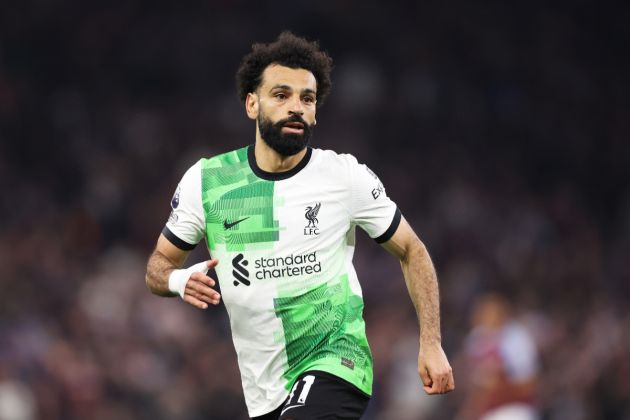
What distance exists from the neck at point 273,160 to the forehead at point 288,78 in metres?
0.29

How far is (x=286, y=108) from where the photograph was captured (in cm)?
633

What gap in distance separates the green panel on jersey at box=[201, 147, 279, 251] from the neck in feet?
0.25

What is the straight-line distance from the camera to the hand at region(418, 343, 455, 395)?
5906 millimetres

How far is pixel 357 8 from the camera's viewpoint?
19375 millimetres

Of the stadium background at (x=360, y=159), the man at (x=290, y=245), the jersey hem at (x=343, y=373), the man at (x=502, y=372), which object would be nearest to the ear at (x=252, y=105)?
the man at (x=290, y=245)

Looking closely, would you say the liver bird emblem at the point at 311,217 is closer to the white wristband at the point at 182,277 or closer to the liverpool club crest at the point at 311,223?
the liverpool club crest at the point at 311,223

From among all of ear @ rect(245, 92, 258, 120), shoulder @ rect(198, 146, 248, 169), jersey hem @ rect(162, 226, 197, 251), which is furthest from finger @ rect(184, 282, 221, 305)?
ear @ rect(245, 92, 258, 120)

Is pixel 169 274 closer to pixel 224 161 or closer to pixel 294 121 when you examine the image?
pixel 224 161

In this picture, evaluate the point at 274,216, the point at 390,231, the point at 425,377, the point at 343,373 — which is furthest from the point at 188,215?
the point at 425,377

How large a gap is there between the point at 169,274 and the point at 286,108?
3.22 feet

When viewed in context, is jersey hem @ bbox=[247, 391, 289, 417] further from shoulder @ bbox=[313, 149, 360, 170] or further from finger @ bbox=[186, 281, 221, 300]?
shoulder @ bbox=[313, 149, 360, 170]

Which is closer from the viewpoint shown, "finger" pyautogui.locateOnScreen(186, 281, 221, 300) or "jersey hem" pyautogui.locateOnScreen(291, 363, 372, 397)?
"finger" pyautogui.locateOnScreen(186, 281, 221, 300)

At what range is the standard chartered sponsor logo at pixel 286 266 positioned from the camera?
625cm

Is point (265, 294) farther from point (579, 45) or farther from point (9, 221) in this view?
point (579, 45)
